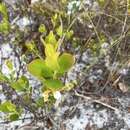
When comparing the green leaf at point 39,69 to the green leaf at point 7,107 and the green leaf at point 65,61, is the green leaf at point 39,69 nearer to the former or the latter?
the green leaf at point 65,61

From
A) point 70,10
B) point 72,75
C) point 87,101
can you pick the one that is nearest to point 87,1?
point 70,10

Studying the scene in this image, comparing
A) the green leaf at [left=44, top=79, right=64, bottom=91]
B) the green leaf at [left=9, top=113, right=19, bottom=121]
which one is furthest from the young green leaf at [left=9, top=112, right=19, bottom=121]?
the green leaf at [left=44, top=79, right=64, bottom=91]

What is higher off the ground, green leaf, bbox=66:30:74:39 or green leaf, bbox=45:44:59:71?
green leaf, bbox=66:30:74:39

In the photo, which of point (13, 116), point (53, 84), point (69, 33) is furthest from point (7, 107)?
point (69, 33)

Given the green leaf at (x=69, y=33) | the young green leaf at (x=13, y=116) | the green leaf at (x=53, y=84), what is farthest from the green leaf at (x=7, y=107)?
the green leaf at (x=69, y=33)

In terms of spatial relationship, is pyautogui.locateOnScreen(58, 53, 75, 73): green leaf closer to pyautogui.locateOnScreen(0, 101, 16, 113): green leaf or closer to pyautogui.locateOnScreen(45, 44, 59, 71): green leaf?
pyautogui.locateOnScreen(45, 44, 59, 71): green leaf

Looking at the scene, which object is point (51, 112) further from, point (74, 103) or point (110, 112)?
point (110, 112)

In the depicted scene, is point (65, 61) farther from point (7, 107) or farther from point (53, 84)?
point (7, 107)

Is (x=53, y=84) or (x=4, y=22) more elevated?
(x=4, y=22)
